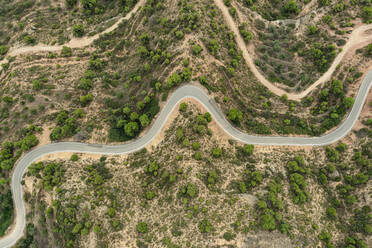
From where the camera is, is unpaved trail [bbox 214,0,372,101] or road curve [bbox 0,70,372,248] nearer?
road curve [bbox 0,70,372,248]

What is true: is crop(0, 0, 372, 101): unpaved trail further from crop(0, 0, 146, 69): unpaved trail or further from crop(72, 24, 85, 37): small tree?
crop(72, 24, 85, 37): small tree

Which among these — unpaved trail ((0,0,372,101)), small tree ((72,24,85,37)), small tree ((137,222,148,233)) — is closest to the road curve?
unpaved trail ((0,0,372,101))

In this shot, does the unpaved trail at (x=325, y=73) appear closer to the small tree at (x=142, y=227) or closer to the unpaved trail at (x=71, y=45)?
the unpaved trail at (x=71, y=45)

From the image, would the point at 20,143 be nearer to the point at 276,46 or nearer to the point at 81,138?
the point at 81,138

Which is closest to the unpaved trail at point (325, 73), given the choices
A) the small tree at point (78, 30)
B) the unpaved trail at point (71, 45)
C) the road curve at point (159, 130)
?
the road curve at point (159, 130)

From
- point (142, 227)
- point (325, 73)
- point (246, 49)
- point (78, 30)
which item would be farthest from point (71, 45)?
point (325, 73)

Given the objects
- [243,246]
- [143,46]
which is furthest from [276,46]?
[243,246]

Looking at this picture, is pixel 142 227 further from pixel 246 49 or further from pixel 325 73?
pixel 325 73
